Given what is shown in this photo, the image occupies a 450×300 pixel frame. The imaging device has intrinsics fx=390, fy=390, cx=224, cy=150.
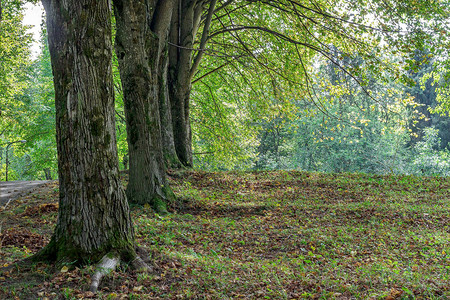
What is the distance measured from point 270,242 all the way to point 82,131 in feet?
14.5

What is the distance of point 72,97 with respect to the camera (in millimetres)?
4668

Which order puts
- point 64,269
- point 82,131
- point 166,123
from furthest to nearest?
point 166,123
point 82,131
point 64,269

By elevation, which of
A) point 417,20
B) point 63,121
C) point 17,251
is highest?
point 417,20

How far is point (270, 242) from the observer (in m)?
7.62

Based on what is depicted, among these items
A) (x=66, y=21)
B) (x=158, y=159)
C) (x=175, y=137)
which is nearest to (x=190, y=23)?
(x=175, y=137)

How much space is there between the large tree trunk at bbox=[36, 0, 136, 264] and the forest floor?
0.42 meters

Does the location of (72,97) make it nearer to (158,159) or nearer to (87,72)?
(87,72)

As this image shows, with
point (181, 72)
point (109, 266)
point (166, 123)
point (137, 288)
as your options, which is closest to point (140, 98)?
point (166, 123)

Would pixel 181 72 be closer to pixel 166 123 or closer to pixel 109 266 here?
pixel 166 123

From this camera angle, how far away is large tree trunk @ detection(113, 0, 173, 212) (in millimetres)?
8375

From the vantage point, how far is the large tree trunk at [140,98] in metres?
8.38

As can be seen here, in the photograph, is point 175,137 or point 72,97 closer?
point 72,97

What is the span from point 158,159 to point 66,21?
4.74 metres

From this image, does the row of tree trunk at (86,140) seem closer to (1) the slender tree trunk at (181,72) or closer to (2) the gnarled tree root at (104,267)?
(2) the gnarled tree root at (104,267)
